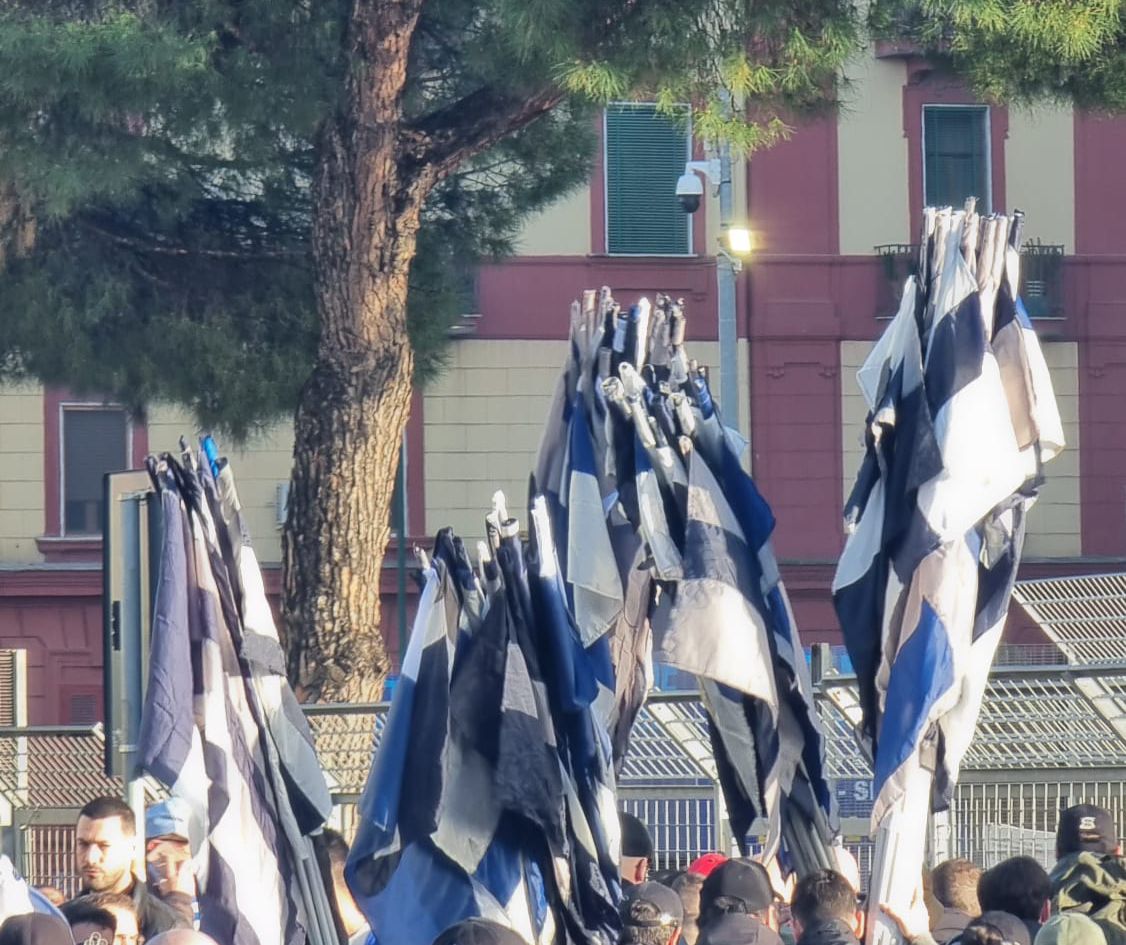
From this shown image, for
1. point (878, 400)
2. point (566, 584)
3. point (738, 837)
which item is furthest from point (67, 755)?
point (878, 400)

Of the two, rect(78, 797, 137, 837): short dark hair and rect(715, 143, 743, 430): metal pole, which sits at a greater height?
rect(715, 143, 743, 430): metal pole

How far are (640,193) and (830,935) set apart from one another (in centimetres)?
2208

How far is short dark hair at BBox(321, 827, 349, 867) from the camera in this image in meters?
6.85

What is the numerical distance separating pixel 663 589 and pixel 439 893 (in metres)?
1.21

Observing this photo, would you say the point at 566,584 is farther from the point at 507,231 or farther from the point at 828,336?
the point at 828,336

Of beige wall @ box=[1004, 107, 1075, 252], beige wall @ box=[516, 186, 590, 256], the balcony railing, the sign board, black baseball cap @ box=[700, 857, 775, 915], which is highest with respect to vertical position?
beige wall @ box=[1004, 107, 1075, 252]

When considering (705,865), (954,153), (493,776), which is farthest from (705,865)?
(954,153)

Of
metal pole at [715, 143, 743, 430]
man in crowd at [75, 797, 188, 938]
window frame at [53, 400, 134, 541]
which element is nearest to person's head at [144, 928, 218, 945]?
man in crowd at [75, 797, 188, 938]

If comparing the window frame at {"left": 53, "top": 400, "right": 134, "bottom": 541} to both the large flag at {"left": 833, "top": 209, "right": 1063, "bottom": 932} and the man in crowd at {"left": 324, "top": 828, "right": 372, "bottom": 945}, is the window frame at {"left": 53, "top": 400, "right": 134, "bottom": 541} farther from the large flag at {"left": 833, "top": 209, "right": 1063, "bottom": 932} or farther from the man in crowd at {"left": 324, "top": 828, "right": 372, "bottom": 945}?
the large flag at {"left": 833, "top": 209, "right": 1063, "bottom": 932}

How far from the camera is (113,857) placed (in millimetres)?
6316

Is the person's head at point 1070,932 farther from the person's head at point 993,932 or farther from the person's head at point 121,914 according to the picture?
the person's head at point 121,914

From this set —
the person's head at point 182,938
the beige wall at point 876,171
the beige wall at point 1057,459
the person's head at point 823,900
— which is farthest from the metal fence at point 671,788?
the beige wall at point 876,171

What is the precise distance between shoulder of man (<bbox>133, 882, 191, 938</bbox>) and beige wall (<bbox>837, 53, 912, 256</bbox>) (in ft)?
69.0

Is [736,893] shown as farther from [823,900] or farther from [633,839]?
[633,839]
